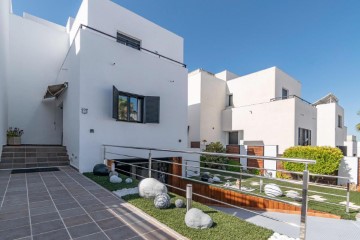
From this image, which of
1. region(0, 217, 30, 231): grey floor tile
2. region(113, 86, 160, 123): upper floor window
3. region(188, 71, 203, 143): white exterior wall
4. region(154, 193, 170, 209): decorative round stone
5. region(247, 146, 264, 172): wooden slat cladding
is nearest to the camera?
region(0, 217, 30, 231): grey floor tile

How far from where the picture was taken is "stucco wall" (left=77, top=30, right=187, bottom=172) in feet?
21.3

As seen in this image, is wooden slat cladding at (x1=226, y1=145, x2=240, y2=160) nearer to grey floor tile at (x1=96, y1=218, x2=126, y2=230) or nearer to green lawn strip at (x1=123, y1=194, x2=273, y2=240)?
green lawn strip at (x1=123, y1=194, x2=273, y2=240)

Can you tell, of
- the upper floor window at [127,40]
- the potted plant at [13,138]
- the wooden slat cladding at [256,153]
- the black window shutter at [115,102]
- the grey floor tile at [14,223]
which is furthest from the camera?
the wooden slat cladding at [256,153]

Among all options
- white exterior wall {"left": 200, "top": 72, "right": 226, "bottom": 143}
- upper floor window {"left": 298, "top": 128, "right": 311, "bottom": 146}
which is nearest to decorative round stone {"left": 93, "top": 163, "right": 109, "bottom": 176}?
white exterior wall {"left": 200, "top": 72, "right": 226, "bottom": 143}

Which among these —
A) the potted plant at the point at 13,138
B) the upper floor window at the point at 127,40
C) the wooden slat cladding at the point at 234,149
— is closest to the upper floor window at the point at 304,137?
the wooden slat cladding at the point at 234,149

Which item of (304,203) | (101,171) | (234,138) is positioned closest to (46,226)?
(304,203)

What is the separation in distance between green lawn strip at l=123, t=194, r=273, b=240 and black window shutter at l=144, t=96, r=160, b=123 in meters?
5.13

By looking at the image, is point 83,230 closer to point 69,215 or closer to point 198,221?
point 69,215

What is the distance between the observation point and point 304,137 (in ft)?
41.9

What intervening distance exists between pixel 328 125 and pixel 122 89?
1528 cm

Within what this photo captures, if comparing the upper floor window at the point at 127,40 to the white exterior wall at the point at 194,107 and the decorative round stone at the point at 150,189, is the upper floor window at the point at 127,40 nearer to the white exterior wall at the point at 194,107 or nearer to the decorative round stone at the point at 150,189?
the white exterior wall at the point at 194,107

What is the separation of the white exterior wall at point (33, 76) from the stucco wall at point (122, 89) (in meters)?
5.09

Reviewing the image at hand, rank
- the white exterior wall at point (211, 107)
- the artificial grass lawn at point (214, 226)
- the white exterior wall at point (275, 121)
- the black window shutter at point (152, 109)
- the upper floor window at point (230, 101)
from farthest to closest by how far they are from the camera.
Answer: the upper floor window at point (230, 101), the white exterior wall at point (211, 107), the white exterior wall at point (275, 121), the black window shutter at point (152, 109), the artificial grass lawn at point (214, 226)

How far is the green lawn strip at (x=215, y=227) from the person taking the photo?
228cm
